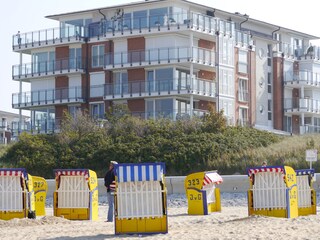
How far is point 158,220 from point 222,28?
4728cm

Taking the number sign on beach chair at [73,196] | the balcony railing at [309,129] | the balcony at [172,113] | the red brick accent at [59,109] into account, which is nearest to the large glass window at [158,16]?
the balcony at [172,113]

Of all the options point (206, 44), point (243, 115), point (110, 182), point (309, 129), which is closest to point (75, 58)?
point (206, 44)

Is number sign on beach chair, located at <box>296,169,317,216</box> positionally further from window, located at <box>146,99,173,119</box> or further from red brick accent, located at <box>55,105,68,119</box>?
red brick accent, located at <box>55,105,68,119</box>

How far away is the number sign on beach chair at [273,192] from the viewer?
24.5 meters

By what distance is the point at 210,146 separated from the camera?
50.3 m

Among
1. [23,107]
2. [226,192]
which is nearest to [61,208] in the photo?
[226,192]

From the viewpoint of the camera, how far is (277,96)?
246ft

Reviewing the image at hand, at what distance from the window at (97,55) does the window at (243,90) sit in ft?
34.5

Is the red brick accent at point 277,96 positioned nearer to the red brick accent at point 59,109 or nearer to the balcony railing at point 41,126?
the red brick accent at point 59,109

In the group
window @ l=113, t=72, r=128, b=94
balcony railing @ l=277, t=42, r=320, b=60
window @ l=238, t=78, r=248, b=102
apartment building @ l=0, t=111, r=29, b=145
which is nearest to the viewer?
window @ l=113, t=72, r=128, b=94

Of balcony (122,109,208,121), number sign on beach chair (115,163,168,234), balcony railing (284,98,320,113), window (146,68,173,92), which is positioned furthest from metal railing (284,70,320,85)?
number sign on beach chair (115,163,168,234)

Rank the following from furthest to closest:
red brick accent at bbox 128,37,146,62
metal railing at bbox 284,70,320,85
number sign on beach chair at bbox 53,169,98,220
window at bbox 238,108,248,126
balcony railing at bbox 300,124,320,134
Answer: metal railing at bbox 284,70,320,85, balcony railing at bbox 300,124,320,134, window at bbox 238,108,248,126, red brick accent at bbox 128,37,146,62, number sign on beach chair at bbox 53,169,98,220

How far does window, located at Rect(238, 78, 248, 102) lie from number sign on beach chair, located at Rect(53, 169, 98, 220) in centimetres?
4304

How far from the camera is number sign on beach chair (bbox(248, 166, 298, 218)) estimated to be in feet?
80.2
